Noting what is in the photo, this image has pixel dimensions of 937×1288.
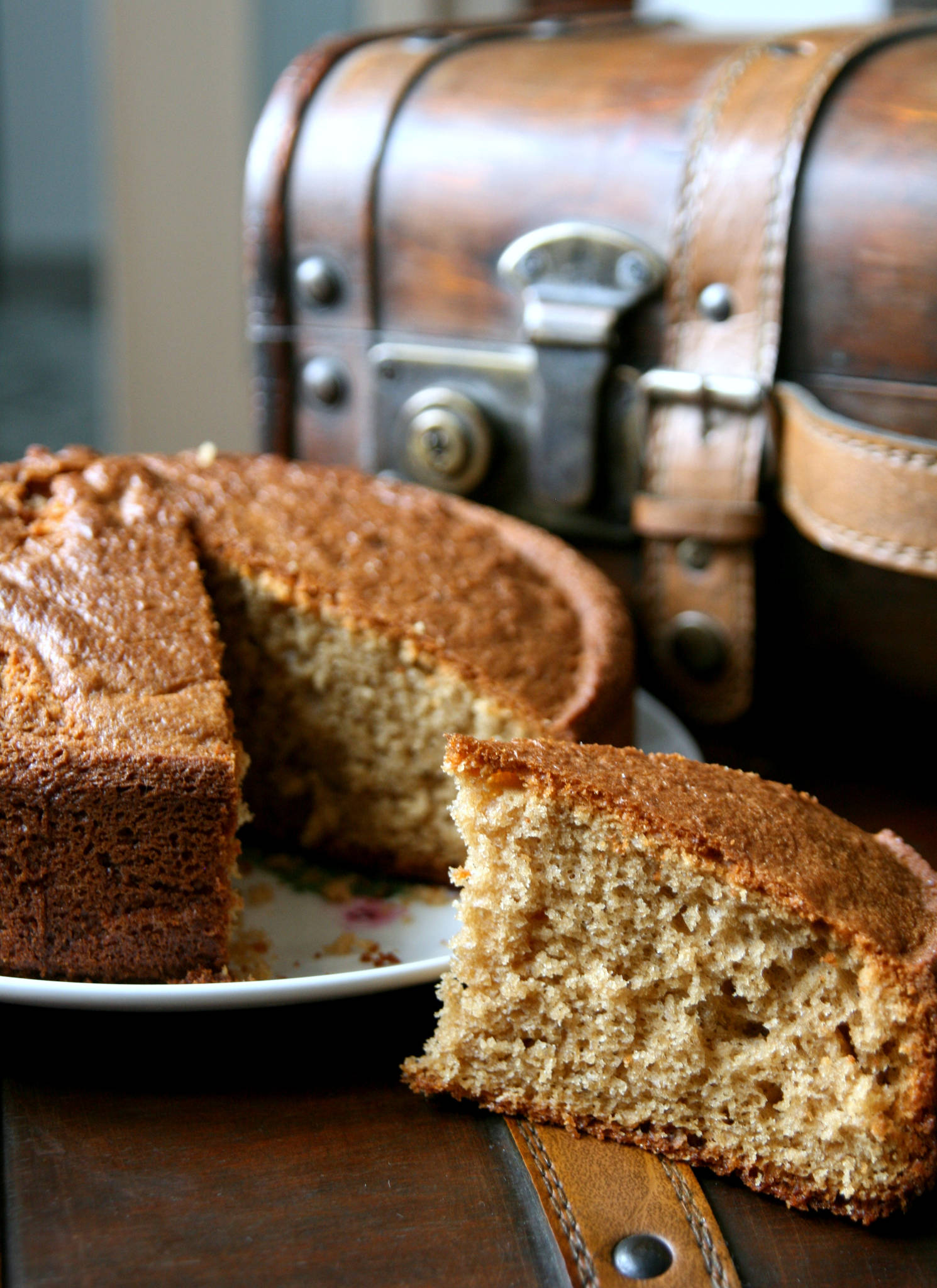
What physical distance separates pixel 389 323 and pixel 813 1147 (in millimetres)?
1522

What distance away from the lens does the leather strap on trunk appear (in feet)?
6.61

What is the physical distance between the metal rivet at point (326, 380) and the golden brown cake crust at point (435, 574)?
284 millimetres

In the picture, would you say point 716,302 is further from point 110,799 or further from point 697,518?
point 110,799

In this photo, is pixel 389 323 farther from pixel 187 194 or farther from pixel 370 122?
pixel 187 194

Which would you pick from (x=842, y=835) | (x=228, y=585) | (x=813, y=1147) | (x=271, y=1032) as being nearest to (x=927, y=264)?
(x=842, y=835)

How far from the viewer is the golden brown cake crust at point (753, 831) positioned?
1343 millimetres

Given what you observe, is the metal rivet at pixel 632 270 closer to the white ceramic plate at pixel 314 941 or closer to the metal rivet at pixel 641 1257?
the white ceramic plate at pixel 314 941

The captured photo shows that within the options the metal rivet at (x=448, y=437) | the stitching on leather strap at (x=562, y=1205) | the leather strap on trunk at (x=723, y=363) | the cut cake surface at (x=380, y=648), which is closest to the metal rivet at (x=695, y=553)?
the leather strap on trunk at (x=723, y=363)

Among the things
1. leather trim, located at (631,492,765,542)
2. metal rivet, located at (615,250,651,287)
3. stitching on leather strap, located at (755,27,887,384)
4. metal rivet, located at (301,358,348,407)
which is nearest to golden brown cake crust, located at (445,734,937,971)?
leather trim, located at (631,492,765,542)

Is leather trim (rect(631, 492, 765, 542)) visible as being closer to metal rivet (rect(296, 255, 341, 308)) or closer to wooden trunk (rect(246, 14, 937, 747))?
wooden trunk (rect(246, 14, 937, 747))

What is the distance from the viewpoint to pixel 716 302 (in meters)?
2.06

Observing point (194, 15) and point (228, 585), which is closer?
point (228, 585)

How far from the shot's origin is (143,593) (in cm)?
175

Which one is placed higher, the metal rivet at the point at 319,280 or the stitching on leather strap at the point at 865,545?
the metal rivet at the point at 319,280
